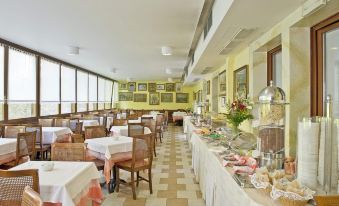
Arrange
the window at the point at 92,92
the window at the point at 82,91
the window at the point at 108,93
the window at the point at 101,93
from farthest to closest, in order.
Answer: the window at the point at 108,93 → the window at the point at 101,93 → the window at the point at 92,92 → the window at the point at 82,91

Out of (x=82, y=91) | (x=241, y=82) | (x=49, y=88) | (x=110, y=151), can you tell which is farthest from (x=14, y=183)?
(x=82, y=91)

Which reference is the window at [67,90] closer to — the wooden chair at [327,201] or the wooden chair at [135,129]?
the wooden chair at [135,129]

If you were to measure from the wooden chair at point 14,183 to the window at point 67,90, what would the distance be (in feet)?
25.2

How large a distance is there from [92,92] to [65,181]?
1124 cm

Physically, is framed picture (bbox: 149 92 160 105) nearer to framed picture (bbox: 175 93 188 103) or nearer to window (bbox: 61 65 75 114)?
framed picture (bbox: 175 93 188 103)

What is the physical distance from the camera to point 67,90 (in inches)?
392

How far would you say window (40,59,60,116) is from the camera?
805 cm

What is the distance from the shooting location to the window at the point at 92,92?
500 inches

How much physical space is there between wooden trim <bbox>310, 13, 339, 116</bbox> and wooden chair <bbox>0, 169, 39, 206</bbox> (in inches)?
106

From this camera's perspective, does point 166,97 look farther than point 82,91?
Yes

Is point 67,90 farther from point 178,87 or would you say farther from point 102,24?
point 178,87

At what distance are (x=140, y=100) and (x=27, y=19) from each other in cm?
1298

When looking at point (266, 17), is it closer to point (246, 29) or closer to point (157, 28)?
point (246, 29)

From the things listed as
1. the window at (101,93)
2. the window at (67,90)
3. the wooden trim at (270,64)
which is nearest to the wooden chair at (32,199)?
the wooden trim at (270,64)
